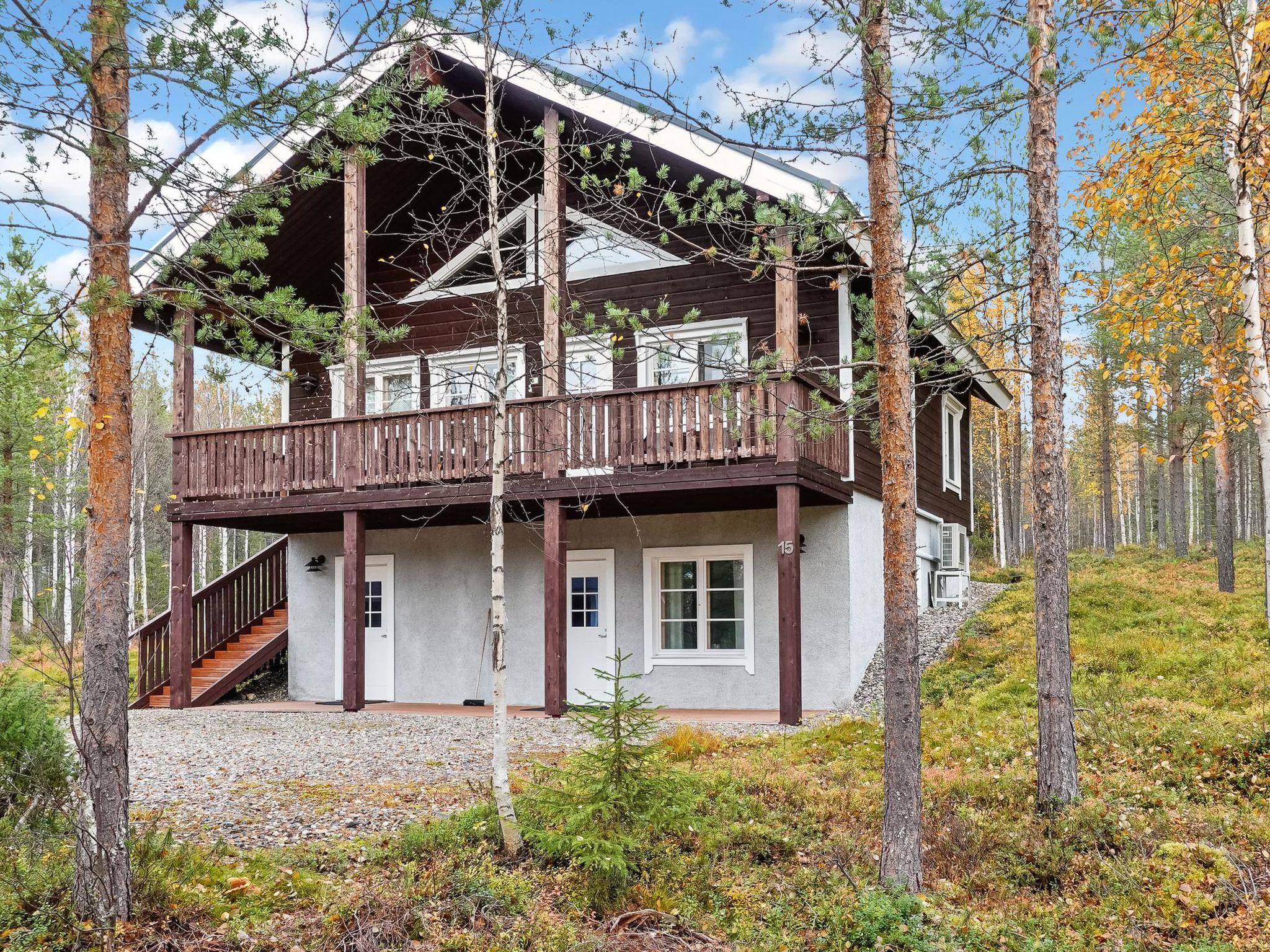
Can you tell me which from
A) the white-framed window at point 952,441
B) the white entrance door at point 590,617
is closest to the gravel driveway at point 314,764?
the white entrance door at point 590,617

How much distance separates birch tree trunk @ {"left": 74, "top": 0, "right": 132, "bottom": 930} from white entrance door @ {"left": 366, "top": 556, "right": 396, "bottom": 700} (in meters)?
9.76

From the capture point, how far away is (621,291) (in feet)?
44.5

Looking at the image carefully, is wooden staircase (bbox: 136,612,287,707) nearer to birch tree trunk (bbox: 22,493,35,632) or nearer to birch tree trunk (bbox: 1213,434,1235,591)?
birch tree trunk (bbox: 22,493,35,632)

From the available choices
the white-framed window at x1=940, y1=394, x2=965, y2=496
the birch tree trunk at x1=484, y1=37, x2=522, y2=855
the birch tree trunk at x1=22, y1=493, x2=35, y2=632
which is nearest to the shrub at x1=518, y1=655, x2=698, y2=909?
the birch tree trunk at x1=484, y1=37, x2=522, y2=855

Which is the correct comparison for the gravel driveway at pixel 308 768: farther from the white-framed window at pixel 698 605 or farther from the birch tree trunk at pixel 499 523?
the white-framed window at pixel 698 605

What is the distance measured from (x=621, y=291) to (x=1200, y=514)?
35904mm

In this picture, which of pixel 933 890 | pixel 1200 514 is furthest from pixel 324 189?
pixel 1200 514

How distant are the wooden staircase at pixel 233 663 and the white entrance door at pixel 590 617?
191 inches

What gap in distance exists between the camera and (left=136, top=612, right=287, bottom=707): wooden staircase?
1388 cm

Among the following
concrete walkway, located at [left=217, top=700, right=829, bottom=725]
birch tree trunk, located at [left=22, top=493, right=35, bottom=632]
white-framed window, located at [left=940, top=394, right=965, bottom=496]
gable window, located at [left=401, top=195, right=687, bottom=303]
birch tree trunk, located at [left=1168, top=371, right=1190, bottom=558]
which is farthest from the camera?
birch tree trunk, located at [left=22, top=493, right=35, bottom=632]

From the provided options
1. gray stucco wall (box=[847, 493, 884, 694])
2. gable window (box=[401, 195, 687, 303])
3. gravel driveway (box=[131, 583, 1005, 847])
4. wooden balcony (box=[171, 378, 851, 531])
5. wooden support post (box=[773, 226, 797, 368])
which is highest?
gable window (box=[401, 195, 687, 303])

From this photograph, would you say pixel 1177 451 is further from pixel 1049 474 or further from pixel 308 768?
pixel 308 768

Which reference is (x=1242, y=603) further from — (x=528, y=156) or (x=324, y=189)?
(x=324, y=189)

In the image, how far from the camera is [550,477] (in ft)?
37.5
